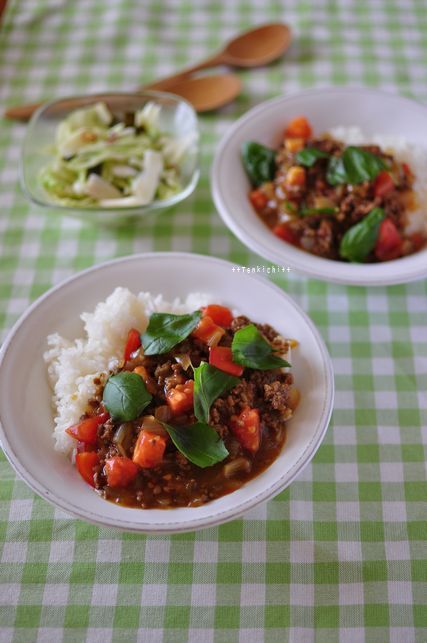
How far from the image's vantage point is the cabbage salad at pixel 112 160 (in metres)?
3.33

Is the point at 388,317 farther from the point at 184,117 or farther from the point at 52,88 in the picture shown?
the point at 52,88

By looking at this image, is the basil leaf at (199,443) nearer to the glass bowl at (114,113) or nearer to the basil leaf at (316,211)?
the glass bowl at (114,113)

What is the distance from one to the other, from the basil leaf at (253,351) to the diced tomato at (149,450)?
1.44 ft

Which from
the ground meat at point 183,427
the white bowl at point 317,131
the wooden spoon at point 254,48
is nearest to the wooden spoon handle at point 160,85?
the wooden spoon at point 254,48

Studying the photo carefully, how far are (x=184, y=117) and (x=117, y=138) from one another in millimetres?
440

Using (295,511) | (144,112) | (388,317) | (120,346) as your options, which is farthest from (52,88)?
(295,511)

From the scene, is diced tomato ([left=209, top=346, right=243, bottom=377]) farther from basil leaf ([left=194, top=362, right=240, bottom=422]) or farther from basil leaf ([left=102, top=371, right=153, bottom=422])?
basil leaf ([left=102, top=371, right=153, bottom=422])

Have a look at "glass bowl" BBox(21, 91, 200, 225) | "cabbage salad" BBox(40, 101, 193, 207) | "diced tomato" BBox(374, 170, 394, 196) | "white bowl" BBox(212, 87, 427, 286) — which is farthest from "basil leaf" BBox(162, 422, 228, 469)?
"diced tomato" BBox(374, 170, 394, 196)

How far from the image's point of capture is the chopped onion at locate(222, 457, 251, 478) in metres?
2.32

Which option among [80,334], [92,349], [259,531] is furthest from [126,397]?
[259,531]

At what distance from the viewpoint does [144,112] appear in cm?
367

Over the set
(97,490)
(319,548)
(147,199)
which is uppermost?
(147,199)

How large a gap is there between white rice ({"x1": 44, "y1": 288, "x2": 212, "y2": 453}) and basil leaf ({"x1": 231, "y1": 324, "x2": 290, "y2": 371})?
0.40 metres

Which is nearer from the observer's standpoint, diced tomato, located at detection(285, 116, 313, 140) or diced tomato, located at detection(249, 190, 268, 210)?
diced tomato, located at detection(249, 190, 268, 210)
